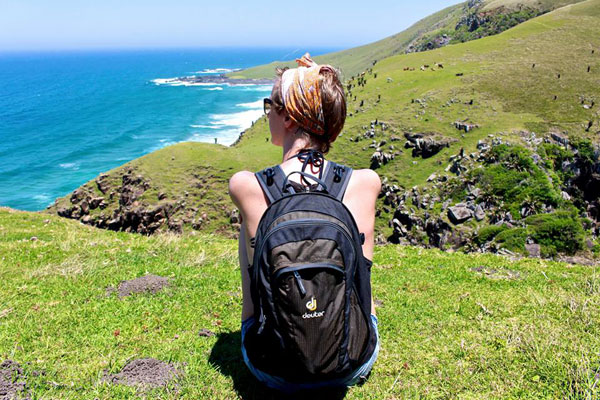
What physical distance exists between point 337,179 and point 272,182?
0.66 metres

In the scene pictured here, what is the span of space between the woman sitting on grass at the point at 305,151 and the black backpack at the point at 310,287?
31cm

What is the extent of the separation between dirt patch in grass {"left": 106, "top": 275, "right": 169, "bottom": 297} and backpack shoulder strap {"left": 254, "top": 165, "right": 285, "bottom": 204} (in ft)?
17.0

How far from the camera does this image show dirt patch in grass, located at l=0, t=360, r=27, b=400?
13.5 ft

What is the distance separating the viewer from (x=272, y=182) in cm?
370

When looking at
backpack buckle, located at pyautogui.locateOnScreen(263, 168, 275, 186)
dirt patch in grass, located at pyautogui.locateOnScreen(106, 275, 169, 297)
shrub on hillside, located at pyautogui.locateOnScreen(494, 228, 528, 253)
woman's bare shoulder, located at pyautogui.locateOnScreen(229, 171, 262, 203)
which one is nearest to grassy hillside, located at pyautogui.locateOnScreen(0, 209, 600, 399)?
dirt patch in grass, located at pyautogui.locateOnScreen(106, 275, 169, 297)

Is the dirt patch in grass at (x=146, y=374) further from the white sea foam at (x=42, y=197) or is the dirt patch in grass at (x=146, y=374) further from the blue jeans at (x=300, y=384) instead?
the white sea foam at (x=42, y=197)

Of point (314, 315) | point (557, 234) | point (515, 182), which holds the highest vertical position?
point (314, 315)

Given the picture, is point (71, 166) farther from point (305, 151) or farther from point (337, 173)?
point (337, 173)

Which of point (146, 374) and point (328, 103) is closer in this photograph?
point (328, 103)

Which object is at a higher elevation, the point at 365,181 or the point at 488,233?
the point at 365,181

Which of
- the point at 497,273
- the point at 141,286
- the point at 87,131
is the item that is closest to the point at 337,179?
the point at 141,286

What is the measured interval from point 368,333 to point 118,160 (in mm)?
107533

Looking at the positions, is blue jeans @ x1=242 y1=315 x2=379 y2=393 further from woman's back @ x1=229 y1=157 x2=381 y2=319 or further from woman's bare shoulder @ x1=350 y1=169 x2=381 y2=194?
woman's bare shoulder @ x1=350 y1=169 x2=381 y2=194

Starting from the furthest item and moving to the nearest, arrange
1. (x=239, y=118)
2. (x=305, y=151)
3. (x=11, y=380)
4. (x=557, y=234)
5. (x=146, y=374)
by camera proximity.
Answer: (x=239, y=118) → (x=557, y=234) → (x=146, y=374) → (x=11, y=380) → (x=305, y=151)
